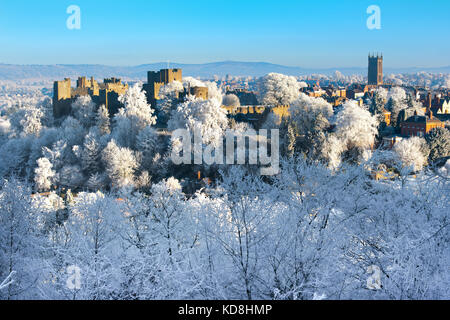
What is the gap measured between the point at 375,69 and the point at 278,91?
62.3 m

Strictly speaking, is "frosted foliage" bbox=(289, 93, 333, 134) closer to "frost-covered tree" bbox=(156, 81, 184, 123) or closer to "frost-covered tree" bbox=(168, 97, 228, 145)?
"frost-covered tree" bbox=(168, 97, 228, 145)

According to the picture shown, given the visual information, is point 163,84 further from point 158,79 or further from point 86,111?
point 86,111

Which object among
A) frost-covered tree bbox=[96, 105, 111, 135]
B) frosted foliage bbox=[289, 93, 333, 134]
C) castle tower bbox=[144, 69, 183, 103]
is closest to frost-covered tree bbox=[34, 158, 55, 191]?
frost-covered tree bbox=[96, 105, 111, 135]

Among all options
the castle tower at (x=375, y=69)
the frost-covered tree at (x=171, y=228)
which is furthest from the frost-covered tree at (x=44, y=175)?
the castle tower at (x=375, y=69)

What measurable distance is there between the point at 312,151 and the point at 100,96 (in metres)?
21.0

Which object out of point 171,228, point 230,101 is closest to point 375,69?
point 230,101

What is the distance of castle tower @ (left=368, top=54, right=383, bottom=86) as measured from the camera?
100062mm

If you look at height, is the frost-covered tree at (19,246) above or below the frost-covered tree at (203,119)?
below

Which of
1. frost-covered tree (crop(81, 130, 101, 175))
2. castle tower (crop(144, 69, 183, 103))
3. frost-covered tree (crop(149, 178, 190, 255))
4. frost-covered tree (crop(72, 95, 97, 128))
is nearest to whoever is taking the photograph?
frost-covered tree (crop(149, 178, 190, 255))

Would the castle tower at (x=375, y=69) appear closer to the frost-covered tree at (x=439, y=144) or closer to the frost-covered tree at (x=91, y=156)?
the frost-covered tree at (x=439, y=144)

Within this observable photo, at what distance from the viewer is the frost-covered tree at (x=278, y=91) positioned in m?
45.7

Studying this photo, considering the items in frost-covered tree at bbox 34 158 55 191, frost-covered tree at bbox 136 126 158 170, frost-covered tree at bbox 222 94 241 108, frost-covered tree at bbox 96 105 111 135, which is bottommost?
frost-covered tree at bbox 34 158 55 191

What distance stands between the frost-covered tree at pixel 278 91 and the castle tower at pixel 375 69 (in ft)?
194

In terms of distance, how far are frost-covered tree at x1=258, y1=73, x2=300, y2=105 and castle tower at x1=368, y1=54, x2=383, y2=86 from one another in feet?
194
